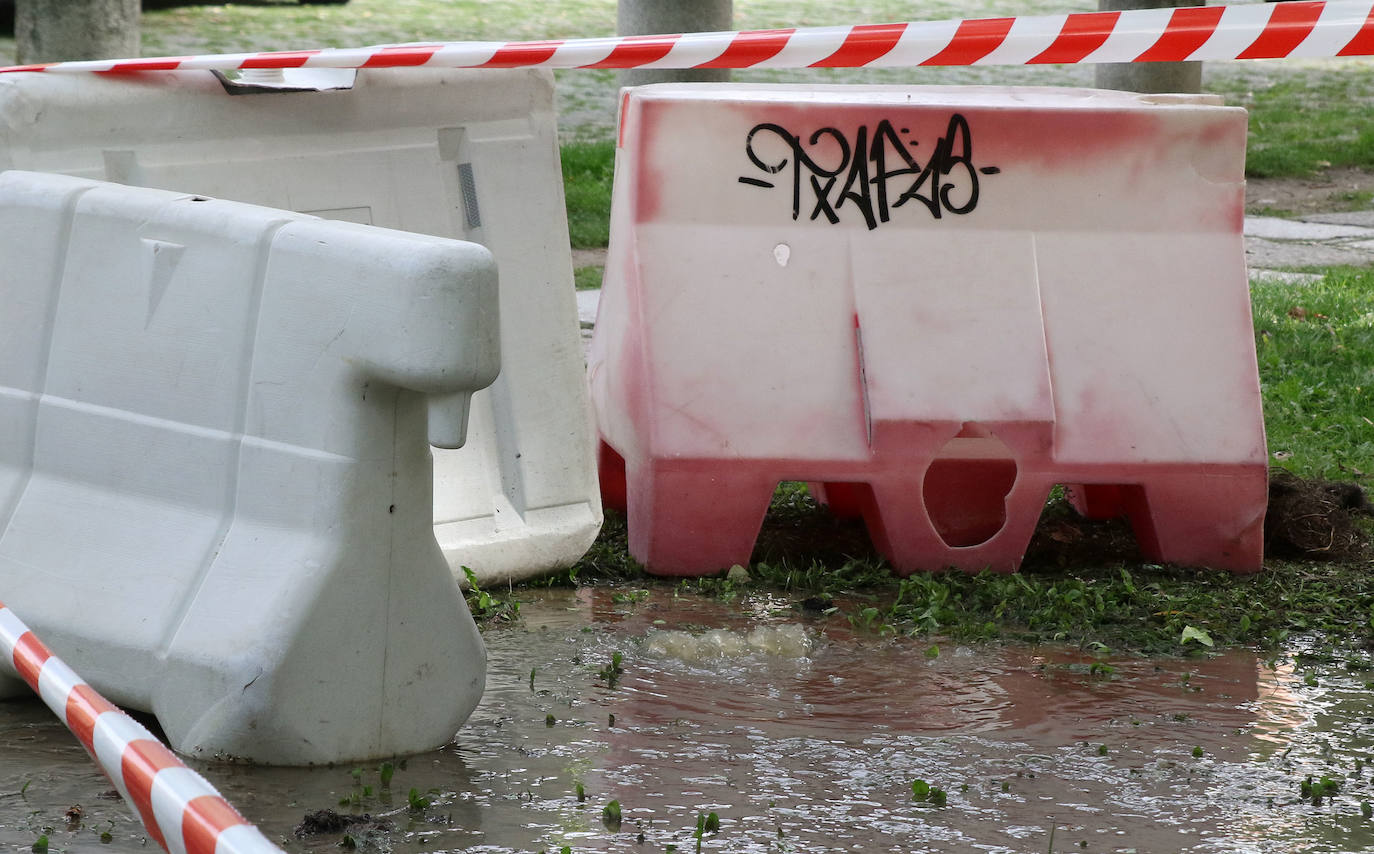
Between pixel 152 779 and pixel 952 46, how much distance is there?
3.04 meters

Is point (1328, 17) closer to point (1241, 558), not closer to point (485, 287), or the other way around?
point (1241, 558)

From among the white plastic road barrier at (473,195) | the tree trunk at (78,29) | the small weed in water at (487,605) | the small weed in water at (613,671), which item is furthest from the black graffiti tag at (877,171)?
the tree trunk at (78,29)

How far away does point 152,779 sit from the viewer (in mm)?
2293

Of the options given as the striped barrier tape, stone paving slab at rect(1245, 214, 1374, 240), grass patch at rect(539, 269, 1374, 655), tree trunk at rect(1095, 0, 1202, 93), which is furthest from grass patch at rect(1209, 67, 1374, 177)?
the striped barrier tape

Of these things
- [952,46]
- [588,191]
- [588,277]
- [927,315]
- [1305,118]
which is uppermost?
[952,46]

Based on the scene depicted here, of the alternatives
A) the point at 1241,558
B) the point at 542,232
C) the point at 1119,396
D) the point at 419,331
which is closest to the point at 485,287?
the point at 419,331

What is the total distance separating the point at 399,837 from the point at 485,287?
100 cm

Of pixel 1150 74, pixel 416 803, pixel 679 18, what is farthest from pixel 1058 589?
pixel 1150 74

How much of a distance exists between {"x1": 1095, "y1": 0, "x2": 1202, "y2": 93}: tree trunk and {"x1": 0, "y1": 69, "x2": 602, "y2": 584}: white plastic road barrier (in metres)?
4.78

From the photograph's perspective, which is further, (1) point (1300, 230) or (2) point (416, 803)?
(1) point (1300, 230)

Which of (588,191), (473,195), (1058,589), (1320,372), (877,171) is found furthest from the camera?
(588,191)

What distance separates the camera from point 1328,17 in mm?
4289

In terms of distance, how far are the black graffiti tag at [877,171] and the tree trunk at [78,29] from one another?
408 cm

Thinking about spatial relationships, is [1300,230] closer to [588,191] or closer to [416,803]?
[588,191]
